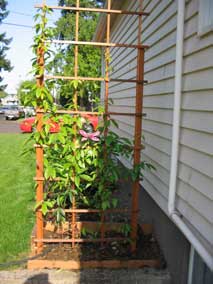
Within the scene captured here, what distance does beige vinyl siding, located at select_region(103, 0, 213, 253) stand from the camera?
8.23 feet

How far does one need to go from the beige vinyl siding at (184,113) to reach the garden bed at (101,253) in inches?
19.7

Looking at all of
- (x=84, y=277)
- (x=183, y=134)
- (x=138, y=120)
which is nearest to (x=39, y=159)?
(x=138, y=120)

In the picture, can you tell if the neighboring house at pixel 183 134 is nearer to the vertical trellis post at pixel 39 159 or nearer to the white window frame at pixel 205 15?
the white window frame at pixel 205 15

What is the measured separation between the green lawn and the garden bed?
9.8 inches

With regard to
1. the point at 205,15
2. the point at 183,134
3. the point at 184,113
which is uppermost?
the point at 205,15

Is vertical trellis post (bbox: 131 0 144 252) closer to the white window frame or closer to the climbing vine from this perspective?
the climbing vine

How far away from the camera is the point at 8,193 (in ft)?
19.8

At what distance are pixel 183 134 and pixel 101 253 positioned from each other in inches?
60.4

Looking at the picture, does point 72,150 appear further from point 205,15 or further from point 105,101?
point 205,15

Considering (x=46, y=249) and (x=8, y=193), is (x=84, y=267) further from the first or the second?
(x=8, y=193)

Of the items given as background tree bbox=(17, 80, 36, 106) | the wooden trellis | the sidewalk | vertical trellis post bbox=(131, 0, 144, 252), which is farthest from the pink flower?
the sidewalk

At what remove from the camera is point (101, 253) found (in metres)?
3.73

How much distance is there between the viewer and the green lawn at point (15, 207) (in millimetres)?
3865

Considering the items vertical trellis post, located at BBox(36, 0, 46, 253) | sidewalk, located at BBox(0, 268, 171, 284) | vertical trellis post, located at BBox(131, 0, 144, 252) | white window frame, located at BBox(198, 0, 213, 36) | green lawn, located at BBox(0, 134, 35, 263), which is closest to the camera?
white window frame, located at BBox(198, 0, 213, 36)
